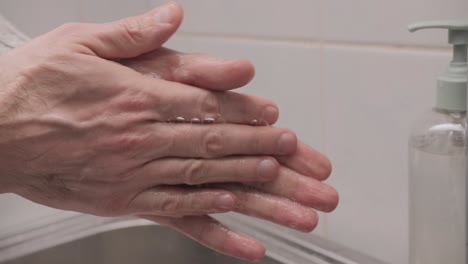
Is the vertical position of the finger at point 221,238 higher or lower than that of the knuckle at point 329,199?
lower

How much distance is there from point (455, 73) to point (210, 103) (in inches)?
7.6

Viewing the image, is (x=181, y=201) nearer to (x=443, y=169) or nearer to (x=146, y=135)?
(x=146, y=135)

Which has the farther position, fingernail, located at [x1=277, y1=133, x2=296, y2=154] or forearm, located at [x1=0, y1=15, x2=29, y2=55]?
forearm, located at [x1=0, y1=15, x2=29, y2=55]

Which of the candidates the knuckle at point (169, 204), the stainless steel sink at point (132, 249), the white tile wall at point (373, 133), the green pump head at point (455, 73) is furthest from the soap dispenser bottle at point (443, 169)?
the stainless steel sink at point (132, 249)

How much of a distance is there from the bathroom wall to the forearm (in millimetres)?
281

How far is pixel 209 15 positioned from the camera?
814 mm

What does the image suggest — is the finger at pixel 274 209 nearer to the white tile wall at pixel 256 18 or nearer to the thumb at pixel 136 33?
the thumb at pixel 136 33

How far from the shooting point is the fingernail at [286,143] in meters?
0.46

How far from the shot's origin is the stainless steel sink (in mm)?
757

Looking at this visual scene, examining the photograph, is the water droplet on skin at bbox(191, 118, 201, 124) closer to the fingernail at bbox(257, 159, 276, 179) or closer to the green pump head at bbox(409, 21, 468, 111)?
the fingernail at bbox(257, 159, 276, 179)

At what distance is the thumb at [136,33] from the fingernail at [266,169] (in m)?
0.13

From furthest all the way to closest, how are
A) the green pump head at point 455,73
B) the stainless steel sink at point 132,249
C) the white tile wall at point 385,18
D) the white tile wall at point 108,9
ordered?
1. the white tile wall at point 108,9
2. the stainless steel sink at point 132,249
3. the white tile wall at point 385,18
4. the green pump head at point 455,73

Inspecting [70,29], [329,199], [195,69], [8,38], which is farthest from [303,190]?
[8,38]

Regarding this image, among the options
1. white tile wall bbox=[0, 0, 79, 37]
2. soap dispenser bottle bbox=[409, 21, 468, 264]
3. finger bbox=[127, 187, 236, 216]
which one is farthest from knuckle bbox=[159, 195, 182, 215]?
white tile wall bbox=[0, 0, 79, 37]
